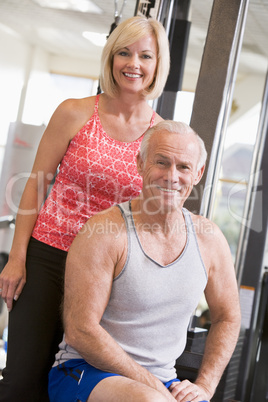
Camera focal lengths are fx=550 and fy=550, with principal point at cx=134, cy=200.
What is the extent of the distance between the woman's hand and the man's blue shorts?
0.27m

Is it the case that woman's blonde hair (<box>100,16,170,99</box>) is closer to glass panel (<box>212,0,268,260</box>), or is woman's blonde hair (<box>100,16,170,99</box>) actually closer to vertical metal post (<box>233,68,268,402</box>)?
vertical metal post (<box>233,68,268,402</box>)

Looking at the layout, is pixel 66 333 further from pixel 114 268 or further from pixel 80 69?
pixel 80 69

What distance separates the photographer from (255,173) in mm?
4172

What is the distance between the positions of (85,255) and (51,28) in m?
3.59

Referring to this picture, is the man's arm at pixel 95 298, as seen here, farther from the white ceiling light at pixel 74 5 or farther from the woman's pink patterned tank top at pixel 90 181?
the white ceiling light at pixel 74 5

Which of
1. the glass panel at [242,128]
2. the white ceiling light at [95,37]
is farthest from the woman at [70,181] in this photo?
the glass panel at [242,128]

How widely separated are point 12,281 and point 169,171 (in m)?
0.60

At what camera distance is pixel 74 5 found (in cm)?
441

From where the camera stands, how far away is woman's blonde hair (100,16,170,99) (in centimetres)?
178

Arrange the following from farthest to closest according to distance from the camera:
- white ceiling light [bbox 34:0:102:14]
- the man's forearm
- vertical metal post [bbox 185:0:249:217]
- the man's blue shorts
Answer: white ceiling light [bbox 34:0:102:14] → vertical metal post [bbox 185:0:249:217] → the man's forearm → the man's blue shorts

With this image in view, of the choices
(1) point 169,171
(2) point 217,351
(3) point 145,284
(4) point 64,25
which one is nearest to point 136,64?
(1) point 169,171

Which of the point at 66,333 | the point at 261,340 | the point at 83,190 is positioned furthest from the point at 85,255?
the point at 261,340

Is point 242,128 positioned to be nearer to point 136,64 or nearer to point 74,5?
point 74,5

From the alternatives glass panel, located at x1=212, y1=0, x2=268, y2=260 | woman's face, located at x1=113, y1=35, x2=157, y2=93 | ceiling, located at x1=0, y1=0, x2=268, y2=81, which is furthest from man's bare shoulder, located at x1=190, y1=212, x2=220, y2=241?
glass panel, located at x1=212, y1=0, x2=268, y2=260
